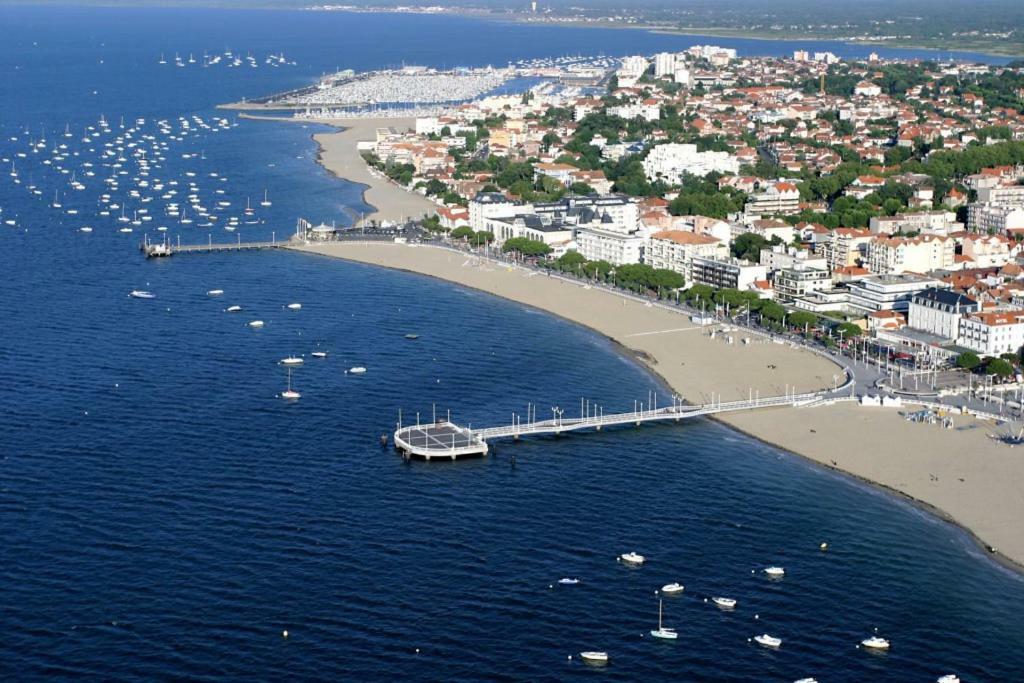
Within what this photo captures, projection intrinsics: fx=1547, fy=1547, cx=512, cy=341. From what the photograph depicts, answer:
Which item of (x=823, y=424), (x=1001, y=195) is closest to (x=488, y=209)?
(x=1001, y=195)

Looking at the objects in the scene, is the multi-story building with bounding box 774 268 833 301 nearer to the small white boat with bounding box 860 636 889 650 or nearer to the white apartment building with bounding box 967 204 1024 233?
the white apartment building with bounding box 967 204 1024 233

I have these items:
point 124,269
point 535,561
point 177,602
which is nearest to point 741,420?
point 535,561

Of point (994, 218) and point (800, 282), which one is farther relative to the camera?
point (994, 218)

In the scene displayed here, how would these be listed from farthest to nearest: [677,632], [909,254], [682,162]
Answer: [682,162] < [909,254] < [677,632]

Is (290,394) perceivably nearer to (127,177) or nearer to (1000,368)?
(1000,368)

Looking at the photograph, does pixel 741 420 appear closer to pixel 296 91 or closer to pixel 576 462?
pixel 576 462

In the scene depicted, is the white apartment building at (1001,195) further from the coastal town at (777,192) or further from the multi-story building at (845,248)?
the multi-story building at (845,248)

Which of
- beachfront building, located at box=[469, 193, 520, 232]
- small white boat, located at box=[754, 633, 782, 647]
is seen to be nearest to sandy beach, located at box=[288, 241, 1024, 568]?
small white boat, located at box=[754, 633, 782, 647]
